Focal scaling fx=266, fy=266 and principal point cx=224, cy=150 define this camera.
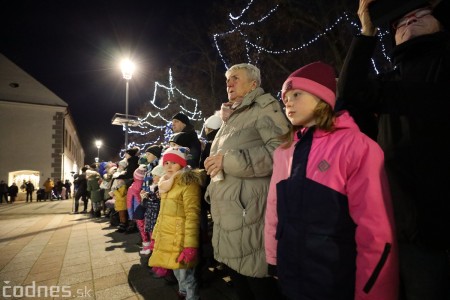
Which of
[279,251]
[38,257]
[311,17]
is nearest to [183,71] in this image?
[311,17]

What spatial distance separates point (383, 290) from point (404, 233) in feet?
0.88

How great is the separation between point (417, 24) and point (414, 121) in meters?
0.53

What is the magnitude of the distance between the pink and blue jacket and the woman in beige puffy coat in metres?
0.45

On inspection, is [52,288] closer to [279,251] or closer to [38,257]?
[38,257]

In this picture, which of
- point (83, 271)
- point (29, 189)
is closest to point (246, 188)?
point (83, 271)

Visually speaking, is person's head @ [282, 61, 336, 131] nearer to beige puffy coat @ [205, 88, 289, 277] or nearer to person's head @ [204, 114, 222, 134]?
beige puffy coat @ [205, 88, 289, 277]

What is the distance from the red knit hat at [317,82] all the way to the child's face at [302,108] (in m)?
0.04

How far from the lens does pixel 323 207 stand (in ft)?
4.35

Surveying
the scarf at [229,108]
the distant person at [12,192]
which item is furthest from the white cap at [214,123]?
the distant person at [12,192]

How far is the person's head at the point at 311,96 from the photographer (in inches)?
62.6

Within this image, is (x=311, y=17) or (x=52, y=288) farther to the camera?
(x=311, y=17)

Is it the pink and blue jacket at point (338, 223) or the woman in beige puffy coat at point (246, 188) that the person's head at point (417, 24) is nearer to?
the pink and blue jacket at point (338, 223)

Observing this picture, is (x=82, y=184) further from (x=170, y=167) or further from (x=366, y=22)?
(x=366, y=22)

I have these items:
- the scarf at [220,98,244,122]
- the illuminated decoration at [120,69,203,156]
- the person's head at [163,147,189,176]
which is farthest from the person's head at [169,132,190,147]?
the illuminated decoration at [120,69,203,156]
